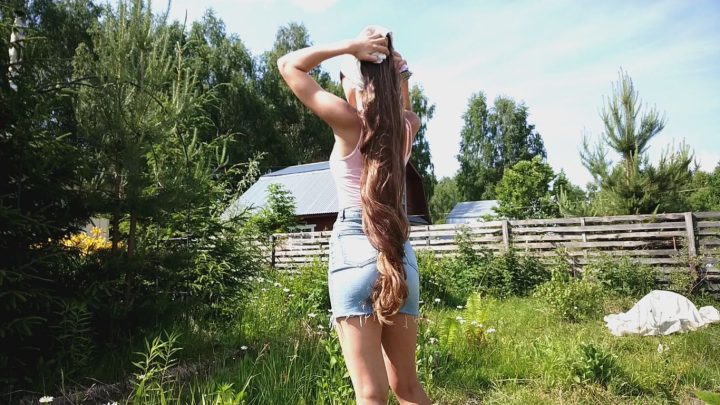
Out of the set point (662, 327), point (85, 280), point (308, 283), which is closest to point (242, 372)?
point (85, 280)

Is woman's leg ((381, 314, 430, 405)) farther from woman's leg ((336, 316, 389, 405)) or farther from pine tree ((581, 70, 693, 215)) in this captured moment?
pine tree ((581, 70, 693, 215))

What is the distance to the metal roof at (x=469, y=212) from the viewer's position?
104 ft

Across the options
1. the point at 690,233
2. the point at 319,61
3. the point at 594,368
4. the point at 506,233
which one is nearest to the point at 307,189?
the point at 506,233

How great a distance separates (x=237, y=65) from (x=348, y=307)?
2760cm

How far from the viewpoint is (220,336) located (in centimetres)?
392

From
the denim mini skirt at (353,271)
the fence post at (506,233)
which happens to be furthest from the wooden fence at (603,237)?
the denim mini skirt at (353,271)

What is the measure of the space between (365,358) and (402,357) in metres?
0.19

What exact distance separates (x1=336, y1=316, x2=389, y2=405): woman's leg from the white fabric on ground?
4696mm

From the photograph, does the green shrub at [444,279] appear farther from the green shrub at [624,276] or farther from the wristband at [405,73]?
the wristband at [405,73]

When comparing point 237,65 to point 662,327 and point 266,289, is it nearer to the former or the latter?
point 266,289

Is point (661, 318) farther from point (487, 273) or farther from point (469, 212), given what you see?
point (469, 212)

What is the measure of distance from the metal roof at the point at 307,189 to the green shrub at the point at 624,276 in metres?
11.0

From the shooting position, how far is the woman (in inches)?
56.4

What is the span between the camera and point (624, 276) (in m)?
8.20
